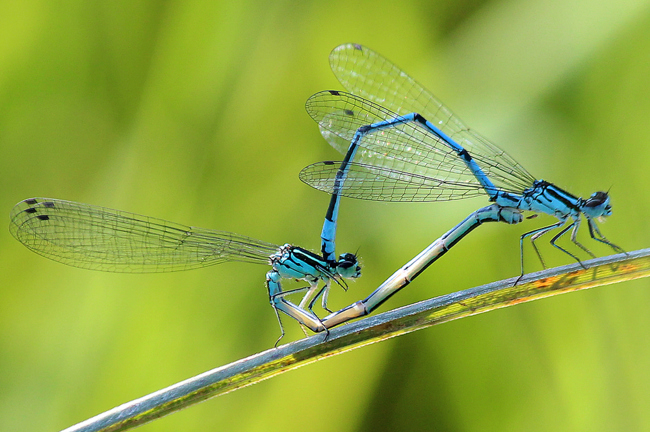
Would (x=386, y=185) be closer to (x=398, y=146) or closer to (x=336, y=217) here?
(x=336, y=217)

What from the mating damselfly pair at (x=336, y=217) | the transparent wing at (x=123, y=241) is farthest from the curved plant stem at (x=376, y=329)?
the transparent wing at (x=123, y=241)

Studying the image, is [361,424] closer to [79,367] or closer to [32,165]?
[79,367]

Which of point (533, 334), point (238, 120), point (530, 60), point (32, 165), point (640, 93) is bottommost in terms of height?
point (533, 334)

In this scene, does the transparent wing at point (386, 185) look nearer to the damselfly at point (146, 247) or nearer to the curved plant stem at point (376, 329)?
the damselfly at point (146, 247)

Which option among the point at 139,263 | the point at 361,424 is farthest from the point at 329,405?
the point at 139,263

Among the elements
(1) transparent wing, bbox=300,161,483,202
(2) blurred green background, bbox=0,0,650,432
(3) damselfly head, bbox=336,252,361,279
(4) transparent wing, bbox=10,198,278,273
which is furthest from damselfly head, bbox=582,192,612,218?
(4) transparent wing, bbox=10,198,278,273

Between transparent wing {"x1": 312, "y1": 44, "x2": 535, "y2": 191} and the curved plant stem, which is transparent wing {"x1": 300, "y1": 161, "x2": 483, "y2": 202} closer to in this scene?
transparent wing {"x1": 312, "y1": 44, "x2": 535, "y2": 191}

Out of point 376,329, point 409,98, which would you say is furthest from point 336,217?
point 376,329
